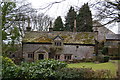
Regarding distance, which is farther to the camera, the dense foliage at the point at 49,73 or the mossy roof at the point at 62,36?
the mossy roof at the point at 62,36

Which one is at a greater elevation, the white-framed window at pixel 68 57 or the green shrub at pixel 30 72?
the green shrub at pixel 30 72

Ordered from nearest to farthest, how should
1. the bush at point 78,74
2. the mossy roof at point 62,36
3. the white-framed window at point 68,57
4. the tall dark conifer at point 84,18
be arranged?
1. the tall dark conifer at point 84,18
2. the bush at point 78,74
3. the mossy roof at point 62,36
4. the white-framed window at point 68,57

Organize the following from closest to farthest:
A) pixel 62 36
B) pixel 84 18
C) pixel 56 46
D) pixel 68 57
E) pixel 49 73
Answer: pixel 84 18 < pixel 49 73 < pixel 56 46 < pixel 68 57 < pixel 62 36

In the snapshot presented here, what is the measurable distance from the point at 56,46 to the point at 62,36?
6.04 feet

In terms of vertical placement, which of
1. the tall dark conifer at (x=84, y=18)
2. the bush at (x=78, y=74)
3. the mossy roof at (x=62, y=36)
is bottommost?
the bush at (x=78, y=74)

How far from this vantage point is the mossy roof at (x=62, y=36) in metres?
22.2

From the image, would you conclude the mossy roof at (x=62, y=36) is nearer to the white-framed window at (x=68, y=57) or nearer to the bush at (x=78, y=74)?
the white-framed window at (x=68, y=57)

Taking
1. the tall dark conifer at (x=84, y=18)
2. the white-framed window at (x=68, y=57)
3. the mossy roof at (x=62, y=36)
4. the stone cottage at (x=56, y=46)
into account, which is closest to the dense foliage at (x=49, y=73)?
the tall dark conifer at (x=84, y=18)

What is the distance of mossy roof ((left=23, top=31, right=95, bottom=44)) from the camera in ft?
72.7

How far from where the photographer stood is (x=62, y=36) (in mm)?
22906

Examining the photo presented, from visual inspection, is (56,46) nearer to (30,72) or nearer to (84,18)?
(30,72)

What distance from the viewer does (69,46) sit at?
2233cm

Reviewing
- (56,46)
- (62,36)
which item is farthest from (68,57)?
(62,36)

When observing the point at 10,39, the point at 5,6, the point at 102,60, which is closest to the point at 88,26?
the point at 5,6
